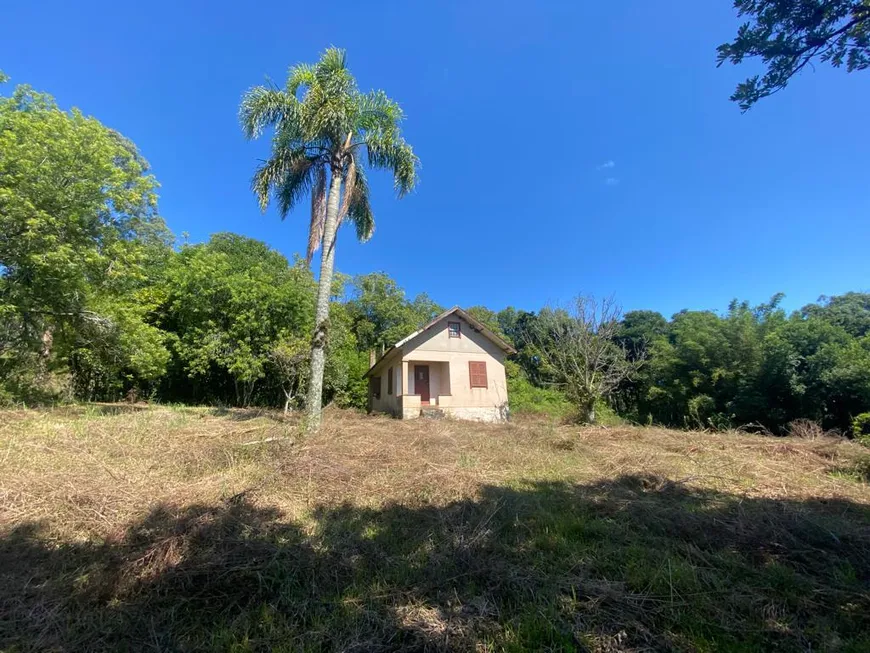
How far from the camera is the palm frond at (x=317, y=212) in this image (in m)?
10.7

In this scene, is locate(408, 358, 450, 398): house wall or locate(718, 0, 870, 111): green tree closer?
locate(718, 0, 870, 111): green tree

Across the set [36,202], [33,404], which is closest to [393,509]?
[36,202]

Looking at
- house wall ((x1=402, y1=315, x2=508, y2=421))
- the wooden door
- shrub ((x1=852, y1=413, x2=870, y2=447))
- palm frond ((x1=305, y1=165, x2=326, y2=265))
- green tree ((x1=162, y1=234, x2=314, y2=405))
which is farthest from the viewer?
the wooden door

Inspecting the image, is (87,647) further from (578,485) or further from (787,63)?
(787,63)

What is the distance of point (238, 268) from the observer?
768 inches

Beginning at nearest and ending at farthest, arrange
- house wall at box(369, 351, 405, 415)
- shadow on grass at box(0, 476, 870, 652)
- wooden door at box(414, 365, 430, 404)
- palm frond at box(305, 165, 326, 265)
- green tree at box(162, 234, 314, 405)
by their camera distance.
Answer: shadow on grass at box(0, 476, 870, 652), palm frond at box(305, 165, 326, 265), green tree at box(162, 234, 314, 405), house wall at box(369, 351, 405, 415), wooden door at box(414, 365, 430, 404)

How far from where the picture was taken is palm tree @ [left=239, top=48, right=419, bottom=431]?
941 cm

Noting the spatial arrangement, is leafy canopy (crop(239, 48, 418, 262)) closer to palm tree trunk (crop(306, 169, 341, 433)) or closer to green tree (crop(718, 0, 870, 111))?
palm tree trunk (crop(306, 169, 341, 433))

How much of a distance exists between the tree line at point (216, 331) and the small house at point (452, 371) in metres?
2.36

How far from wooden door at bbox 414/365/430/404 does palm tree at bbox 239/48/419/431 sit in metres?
9.41

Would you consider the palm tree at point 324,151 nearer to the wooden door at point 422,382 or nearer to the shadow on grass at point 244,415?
the shadow on grass at point 244,415

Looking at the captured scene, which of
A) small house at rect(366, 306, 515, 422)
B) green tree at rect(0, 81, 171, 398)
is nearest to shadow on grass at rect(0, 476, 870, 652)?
green tree at rect(0, 81, 171, 398)

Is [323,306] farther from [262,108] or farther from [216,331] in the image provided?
[216,331]

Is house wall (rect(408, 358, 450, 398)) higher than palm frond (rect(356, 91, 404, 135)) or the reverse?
the reverse
